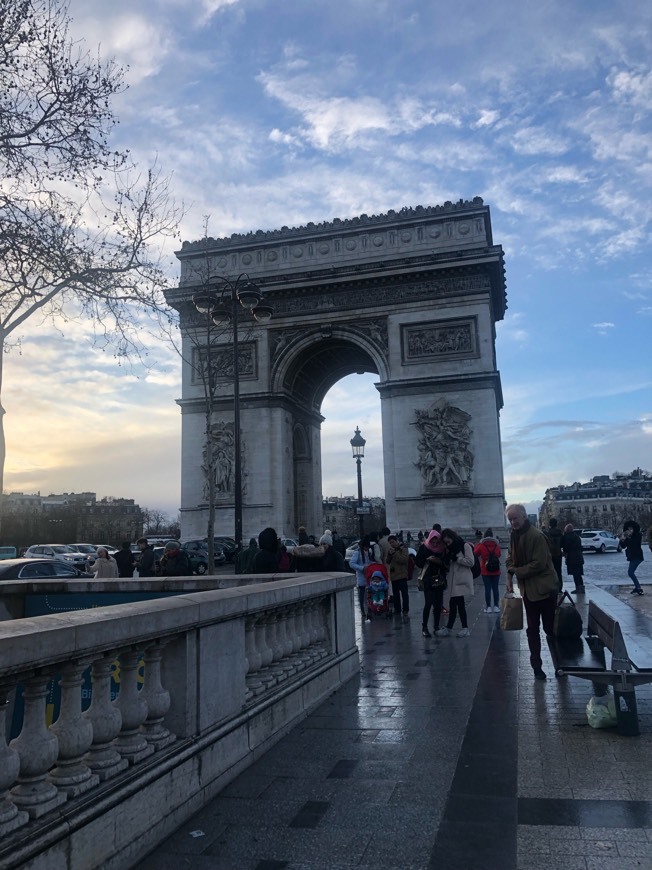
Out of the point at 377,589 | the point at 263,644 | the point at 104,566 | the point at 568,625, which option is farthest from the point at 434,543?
the point at 104,566

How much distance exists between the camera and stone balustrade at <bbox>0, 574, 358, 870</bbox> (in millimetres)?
2718

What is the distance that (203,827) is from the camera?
3.58m

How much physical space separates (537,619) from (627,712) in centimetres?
218

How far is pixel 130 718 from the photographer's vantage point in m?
3.46

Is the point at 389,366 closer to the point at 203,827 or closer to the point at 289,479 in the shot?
the point at 289,479

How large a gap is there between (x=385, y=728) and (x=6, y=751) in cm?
333

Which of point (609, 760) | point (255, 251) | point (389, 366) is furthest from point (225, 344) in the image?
point (609, 760)

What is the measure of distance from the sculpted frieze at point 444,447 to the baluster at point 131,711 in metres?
27.0

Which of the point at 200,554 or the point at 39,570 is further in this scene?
the point at 200,554

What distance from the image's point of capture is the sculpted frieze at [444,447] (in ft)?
98.4

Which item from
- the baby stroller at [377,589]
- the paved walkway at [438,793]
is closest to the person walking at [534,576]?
the paved walkway at [438,793]

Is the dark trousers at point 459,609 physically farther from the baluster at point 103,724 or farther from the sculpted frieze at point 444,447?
the sculpted frieze at point 444,447

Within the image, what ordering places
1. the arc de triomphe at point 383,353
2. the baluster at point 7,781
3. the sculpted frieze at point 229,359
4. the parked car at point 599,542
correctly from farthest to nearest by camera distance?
the parked car at point 599,542
the sculpted frieze at point 229,359
the arc de triomphe at point 383,353
the baluster at point 7,781

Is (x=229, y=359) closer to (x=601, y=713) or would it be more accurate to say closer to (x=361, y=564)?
(x=361, y=564)
